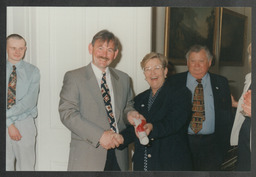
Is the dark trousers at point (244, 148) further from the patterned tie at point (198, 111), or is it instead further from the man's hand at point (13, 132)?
the man's hand at point (13, 132)

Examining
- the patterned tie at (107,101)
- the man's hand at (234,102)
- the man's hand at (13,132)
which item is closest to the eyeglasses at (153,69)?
the patterned tie at (107,101)

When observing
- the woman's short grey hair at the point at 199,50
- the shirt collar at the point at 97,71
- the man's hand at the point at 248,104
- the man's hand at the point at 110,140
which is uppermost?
the woman's short grey hair at the point at 199,50

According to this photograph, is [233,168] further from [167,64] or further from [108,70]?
[108,70]

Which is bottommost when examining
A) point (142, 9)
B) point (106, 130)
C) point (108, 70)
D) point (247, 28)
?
point (106, 130)

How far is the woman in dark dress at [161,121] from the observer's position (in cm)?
206

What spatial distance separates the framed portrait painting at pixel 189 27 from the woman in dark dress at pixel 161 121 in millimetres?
190

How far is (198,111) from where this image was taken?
209 centimetres

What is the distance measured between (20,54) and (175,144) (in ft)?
4.54

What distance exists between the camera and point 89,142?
2076 mm

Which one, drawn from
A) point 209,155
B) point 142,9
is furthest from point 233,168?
point 142,9

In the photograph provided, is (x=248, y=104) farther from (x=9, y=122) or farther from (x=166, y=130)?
(x=9, y=122)

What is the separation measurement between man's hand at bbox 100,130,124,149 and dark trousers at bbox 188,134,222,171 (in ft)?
1.78

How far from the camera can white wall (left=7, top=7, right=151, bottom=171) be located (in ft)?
6.85

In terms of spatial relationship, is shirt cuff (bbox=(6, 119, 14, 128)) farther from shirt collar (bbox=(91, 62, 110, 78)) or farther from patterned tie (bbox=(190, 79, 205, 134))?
patterned tie (bbox=(190, 79, 205, 134))
